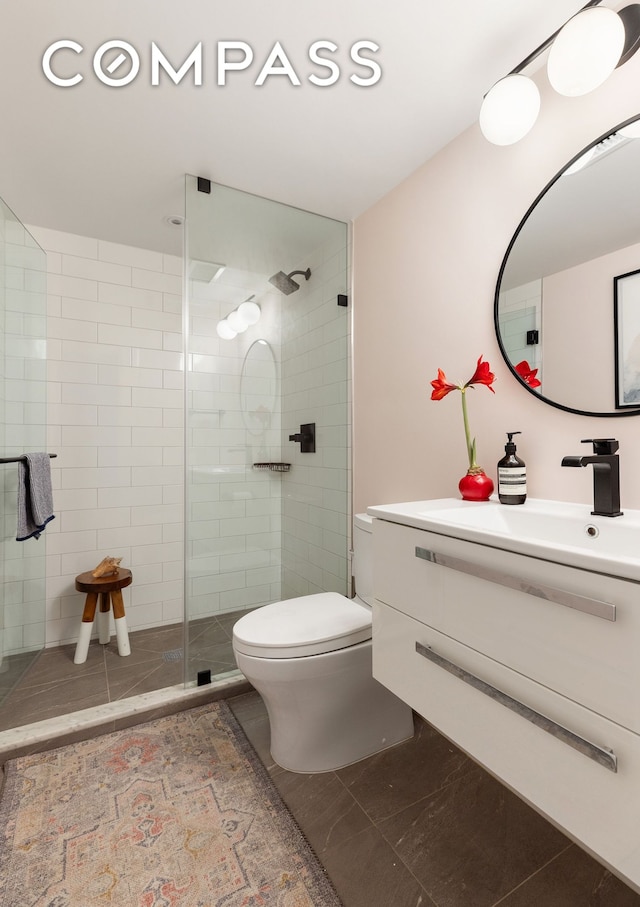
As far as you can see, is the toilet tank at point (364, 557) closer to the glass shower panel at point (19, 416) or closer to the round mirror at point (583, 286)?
the round mirror at point (583, 286)

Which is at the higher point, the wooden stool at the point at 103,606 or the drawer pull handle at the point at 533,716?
the drawer pull handle at the point at 533,716

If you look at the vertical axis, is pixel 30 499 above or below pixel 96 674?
above

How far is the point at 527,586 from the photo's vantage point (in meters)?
0.86

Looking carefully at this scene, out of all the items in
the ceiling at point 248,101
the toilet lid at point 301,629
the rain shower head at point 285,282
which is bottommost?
the toilet lid at point 301,629

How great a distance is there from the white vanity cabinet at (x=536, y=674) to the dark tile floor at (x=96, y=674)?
1133 millimetres

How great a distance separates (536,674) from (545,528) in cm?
51

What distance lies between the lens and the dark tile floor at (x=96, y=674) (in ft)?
6.21

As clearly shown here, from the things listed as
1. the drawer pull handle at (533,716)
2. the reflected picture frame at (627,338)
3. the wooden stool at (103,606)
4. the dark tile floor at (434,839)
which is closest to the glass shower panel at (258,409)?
the wooden stool at (103,606)

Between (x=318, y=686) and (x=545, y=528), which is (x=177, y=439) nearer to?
(x=318, y=686)

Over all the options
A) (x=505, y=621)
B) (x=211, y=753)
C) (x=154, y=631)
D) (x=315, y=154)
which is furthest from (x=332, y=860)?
(x=315, y=154)

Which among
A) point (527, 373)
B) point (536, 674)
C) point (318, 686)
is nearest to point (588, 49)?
point (527, 373)

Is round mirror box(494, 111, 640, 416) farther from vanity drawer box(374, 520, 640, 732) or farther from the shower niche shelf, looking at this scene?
the shower niche shelf

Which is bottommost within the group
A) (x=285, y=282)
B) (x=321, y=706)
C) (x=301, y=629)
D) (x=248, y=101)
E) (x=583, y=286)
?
(x=321, y=706)

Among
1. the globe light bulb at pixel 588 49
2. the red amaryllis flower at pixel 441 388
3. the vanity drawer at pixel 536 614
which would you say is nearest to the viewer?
the vanity drawer at pixel 536 614
